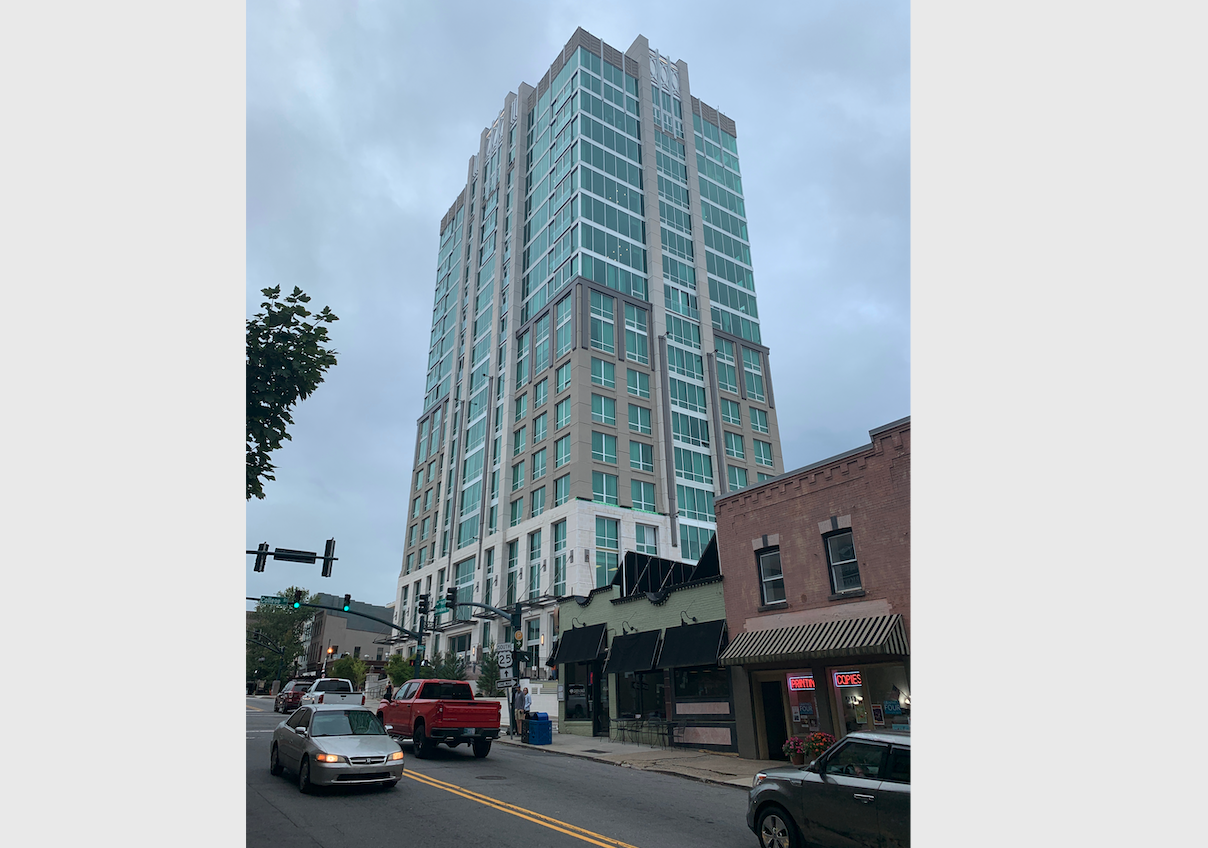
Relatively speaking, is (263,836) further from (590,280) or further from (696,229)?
(696,229)

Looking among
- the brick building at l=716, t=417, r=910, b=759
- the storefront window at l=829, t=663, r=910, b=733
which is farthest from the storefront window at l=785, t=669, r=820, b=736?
the storefront window at l=829, t=663, r=910, b=733

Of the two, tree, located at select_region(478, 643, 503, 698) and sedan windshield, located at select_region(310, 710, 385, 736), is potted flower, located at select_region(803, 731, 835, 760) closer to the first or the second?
sedan windshield, located at select_region(310, 710, 385, 736)

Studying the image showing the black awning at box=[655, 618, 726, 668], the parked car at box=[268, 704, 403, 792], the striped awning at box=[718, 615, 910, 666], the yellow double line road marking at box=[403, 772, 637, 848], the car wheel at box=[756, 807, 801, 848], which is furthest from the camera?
the black awning at box=[655, 618, 726, 668]

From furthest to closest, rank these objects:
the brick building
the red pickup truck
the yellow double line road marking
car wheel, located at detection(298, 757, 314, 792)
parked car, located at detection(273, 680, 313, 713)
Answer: parked car, located at detection(273, 680, 313, 713), the red pickup truck, the brick building, car wheel, located at detection(298, 757, 314, 792), the yellow double line road marking

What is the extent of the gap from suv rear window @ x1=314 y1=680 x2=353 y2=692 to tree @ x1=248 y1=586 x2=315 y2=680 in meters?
63.9

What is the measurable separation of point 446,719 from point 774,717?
9743 mm

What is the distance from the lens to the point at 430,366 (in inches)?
3408

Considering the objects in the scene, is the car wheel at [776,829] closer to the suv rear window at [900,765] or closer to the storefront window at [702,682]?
the suv rear window at [900,765]

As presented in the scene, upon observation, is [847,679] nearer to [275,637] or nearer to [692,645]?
[692,645]

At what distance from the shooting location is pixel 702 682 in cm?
2366

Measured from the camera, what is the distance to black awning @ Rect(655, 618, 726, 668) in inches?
888

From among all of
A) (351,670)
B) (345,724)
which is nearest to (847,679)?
(345,724)

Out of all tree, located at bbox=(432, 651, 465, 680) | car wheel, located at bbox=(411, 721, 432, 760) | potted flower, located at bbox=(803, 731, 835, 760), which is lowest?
tree, located at bbox=(432, 651, 465, 680)
